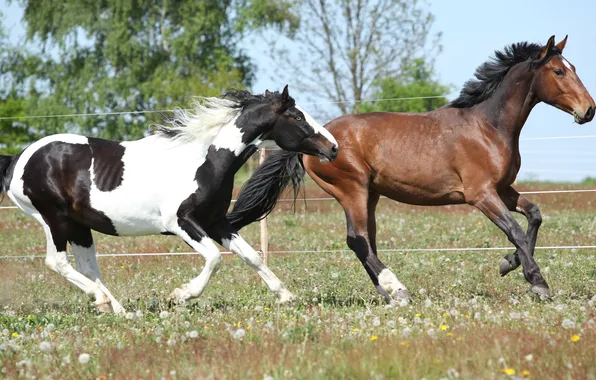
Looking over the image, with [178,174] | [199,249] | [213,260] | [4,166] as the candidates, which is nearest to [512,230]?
[213,260]

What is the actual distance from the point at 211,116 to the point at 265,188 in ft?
3.75

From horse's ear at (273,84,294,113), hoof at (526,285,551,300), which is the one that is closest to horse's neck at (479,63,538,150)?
hoof at (526,285,551,300)

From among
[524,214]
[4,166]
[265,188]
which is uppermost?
[4,166]

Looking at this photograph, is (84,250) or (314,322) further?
(84,250)

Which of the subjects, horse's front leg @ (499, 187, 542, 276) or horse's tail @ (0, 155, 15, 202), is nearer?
horse's front leg @ (499, 187, 542, 276)

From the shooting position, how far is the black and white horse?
6.93 metres

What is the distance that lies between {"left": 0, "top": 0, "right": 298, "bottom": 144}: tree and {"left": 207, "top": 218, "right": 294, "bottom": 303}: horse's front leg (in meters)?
36.6

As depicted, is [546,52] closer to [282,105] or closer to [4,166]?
[282,105]

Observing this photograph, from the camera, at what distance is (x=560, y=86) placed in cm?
738

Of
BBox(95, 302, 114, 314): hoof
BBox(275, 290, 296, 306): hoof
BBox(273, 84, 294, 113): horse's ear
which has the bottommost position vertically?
BBox(95, 302, 114, 314): hoof

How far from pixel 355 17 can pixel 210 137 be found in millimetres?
36740

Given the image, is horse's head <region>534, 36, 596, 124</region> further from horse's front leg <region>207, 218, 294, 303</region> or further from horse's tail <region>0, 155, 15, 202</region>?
horse's tail <region>0, 155, 15, 202</region>

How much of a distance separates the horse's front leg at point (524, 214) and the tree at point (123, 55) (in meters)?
36.2

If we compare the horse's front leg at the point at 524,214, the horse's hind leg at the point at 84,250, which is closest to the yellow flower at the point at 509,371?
the horse's front leg at the point at 524,214
